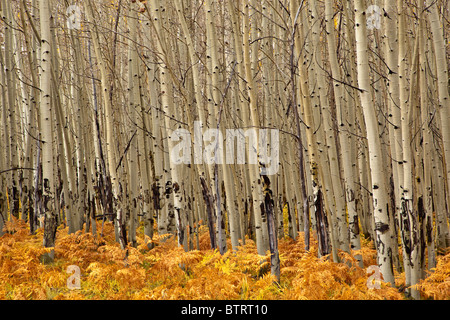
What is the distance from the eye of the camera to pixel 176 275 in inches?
201

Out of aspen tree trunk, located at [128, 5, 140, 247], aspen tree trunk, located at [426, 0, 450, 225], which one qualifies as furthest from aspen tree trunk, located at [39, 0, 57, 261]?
aspen tree trunk, located at [426, 0, 450, 225]

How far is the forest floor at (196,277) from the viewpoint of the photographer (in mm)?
4047

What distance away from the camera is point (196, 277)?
16.2 feet

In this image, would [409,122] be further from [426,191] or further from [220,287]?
[220,287]

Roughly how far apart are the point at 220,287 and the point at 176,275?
1.01 metres

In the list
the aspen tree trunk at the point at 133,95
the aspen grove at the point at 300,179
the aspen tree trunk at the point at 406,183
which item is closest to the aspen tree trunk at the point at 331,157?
the aspen grove at the point at 300,179

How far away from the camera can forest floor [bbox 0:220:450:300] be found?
4.05 m

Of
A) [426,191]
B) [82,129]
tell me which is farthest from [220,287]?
[82,129]

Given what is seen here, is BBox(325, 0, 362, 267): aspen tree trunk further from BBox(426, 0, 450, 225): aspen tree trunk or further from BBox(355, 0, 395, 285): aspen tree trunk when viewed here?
BBox(426, 0, 450, 225): aspen tree trunk

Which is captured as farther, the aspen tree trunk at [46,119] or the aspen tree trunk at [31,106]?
the aspen tree trunk at [31,106]

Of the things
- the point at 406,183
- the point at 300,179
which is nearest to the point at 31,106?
the point at 300,179

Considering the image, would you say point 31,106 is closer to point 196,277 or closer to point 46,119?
point 46,119

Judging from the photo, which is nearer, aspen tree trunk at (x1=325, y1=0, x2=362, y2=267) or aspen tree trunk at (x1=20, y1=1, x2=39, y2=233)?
aspen tree trunk at (x1=325, y1=0, x2=362, y2=267)

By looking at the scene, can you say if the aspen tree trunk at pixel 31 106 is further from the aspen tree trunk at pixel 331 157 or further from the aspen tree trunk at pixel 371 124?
the aspen tree trunk at pixel 371 124
